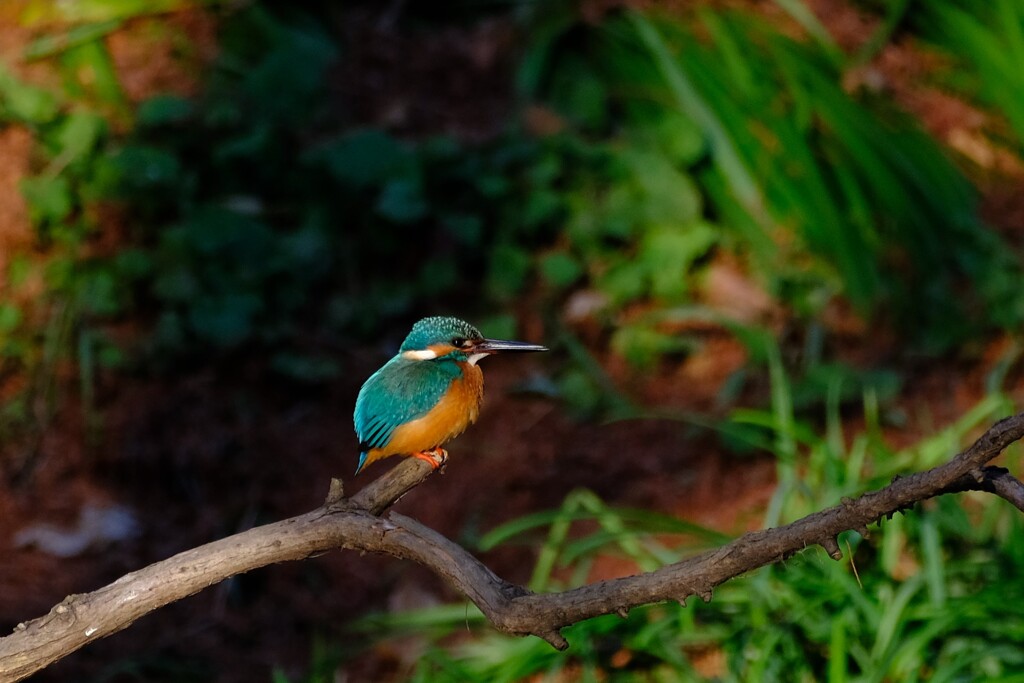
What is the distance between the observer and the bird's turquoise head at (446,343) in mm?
1962

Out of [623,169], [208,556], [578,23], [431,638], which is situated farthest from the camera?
[578,23]

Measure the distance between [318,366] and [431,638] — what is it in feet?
4.10

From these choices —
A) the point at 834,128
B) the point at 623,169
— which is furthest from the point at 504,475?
the point at 834,128

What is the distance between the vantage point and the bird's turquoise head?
1962 millimetres

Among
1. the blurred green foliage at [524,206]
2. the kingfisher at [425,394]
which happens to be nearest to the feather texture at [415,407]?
the kingfisher at [425,394]

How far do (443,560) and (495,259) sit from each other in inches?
104

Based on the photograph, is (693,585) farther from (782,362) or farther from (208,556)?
(782,362)

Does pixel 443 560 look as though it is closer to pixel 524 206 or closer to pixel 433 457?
pixel 433 457

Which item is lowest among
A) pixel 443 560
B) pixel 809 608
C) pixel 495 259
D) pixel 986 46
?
pixel 495 259

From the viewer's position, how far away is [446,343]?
1.98m

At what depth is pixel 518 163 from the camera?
183 inches

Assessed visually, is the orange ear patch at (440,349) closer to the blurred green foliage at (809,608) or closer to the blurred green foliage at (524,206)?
the blurred green foliage at (809,608)

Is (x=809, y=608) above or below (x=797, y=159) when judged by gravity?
below

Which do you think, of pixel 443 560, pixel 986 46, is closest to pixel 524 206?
pixel 986 46
